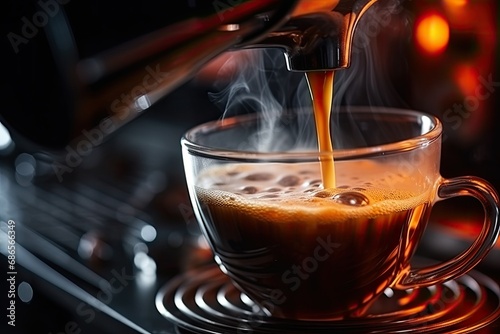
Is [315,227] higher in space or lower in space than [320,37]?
lower

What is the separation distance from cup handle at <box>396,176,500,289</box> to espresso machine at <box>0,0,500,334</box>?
0.10 meters

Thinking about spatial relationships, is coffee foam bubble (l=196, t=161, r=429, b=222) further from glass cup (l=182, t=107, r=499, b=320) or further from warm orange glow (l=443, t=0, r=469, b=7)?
warm orange glow (l=443, t=0, r=469, b=7)

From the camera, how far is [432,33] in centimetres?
72

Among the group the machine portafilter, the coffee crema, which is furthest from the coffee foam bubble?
the machine portafilter

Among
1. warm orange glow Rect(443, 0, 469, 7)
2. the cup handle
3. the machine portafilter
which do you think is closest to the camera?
the machine portafilter

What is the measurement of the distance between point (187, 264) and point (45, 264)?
0.44ft

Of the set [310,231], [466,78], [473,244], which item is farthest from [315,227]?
[466,78]

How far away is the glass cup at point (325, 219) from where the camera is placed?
549 millimetres

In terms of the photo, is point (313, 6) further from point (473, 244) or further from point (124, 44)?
point (473, 244)

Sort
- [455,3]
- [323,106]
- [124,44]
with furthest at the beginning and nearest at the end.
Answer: [455,3] → [323,106] → [124,44]

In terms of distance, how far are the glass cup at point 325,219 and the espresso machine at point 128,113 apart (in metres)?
0.07

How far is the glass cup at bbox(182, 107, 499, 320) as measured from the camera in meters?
0.55

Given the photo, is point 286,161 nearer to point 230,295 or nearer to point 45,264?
point 230,295

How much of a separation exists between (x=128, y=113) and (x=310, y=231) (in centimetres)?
15
